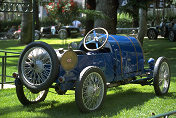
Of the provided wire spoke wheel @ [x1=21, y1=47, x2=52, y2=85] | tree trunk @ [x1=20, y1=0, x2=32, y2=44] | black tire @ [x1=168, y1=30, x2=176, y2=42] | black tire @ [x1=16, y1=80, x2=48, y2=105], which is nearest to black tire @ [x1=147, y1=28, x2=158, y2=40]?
black tire @ [x1=168, y1=30, x2=176, y2=42]

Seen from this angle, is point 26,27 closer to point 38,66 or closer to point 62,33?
point 62,33

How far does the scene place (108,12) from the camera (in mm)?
13859

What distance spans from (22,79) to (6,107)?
0.86 m

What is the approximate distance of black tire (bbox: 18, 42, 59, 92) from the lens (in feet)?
21.2

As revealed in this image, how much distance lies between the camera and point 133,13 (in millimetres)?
13836

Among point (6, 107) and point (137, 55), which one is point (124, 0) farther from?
point (6, 107)

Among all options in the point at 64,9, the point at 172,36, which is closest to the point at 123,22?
the point at 172,36

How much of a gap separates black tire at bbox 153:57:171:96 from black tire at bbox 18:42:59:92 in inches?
108

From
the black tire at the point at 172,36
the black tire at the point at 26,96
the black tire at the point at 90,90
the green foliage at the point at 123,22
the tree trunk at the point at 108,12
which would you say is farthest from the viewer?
the green foliage at the point at 123,22

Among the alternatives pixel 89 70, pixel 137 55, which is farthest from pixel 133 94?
pixel 89 70

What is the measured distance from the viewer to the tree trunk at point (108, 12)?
13828 millimetres

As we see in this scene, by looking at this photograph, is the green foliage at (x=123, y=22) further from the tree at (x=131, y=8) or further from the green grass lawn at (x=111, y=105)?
the green grass lawn at (x=111, y=105)

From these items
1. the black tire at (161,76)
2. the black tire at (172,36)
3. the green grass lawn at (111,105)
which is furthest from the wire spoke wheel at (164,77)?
the black tire at (172,36)

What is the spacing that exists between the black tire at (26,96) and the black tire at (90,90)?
1315 mm
